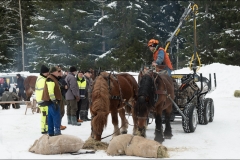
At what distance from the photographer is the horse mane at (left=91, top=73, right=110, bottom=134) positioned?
8.46 meters

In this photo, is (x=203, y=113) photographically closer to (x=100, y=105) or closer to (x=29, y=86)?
(x=100, y=105)

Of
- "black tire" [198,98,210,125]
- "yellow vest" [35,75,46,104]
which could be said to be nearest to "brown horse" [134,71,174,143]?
"black tire" [198,98,210,125]

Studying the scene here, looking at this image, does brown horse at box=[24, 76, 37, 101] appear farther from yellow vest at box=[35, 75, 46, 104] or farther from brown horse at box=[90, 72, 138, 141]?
brown horse at box=[90, 72, 138, 141]

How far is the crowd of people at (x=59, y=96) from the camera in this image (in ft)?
30.9

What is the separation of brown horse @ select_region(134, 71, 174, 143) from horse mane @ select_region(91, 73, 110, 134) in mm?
650

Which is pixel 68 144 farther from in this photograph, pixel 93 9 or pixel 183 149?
pixel 93 9

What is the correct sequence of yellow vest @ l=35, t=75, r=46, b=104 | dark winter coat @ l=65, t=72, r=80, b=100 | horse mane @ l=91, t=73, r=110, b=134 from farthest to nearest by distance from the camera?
dark winter coat @ l=65, t=72, r=80, b=100
yellow vest @ l=35, t=75, r=46, b=104
horse mane @ l=91, t=73, r=110, b=134

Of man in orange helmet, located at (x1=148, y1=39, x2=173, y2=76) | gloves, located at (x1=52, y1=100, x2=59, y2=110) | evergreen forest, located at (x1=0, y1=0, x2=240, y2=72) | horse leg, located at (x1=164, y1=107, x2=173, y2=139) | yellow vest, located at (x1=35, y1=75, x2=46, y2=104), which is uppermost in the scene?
evergreen forest, located at (x1=0, y1=0, x2=240, y2=72)

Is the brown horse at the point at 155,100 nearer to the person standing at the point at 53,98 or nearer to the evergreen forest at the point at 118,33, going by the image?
the person standing at the point at 53,98

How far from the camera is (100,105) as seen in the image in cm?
853

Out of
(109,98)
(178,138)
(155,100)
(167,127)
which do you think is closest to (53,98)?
(109,98)

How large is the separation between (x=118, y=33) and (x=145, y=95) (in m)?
29.1

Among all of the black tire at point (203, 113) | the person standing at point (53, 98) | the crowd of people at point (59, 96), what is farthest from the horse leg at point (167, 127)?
the person standing at point (53, 98)

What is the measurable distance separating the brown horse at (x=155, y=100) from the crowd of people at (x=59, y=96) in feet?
4.34
